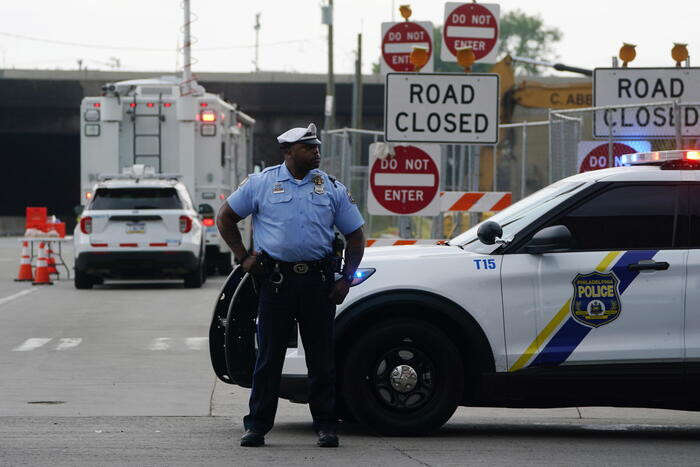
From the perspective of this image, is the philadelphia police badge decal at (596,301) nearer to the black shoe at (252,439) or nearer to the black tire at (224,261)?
the black shoe at (252,439)

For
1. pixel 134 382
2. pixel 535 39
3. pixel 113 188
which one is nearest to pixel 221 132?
pixel 113 188

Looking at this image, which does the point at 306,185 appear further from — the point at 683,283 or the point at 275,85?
A: the point at 275,85

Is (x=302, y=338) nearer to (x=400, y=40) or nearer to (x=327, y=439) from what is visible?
(x=327, y=439)

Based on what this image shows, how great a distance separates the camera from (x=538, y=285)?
8148mm

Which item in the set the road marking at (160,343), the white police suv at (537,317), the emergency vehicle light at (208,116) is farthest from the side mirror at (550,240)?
the emergency vehicle light at (208,116)

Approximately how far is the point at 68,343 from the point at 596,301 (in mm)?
7327

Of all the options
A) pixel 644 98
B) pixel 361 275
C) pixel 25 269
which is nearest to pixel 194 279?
pixel 25 269

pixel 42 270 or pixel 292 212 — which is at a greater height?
pixel 292 212

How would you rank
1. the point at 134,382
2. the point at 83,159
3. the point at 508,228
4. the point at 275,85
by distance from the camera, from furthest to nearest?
the point at 275,85, the point at 83,159, the point at 134,382, the point at 508,228

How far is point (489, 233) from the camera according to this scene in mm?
8109

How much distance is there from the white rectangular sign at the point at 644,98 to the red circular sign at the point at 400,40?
13.0 feet

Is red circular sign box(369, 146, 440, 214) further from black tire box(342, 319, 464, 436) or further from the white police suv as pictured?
black tire box(342, 319, 464, 436)

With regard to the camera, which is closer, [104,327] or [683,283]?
[683,283]

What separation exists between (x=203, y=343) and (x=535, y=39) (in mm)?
114226
